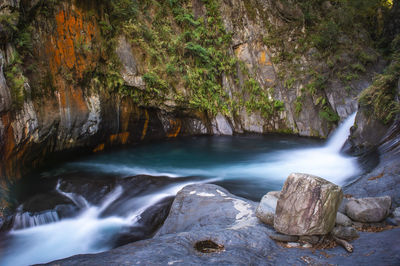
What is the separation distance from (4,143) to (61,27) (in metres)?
3.82

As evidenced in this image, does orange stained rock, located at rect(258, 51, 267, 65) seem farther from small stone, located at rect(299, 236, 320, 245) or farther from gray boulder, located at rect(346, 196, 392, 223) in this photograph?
small stone, located at rect(299, 236, 320, 245)

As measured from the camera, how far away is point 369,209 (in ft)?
10.7

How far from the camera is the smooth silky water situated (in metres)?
4.73

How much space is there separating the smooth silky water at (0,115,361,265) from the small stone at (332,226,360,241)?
317 centimetres

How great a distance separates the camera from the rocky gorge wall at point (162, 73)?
6.78 meters

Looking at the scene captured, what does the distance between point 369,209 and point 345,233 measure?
0.57 m

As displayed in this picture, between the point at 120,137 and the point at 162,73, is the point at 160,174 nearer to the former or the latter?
the point at 120,137

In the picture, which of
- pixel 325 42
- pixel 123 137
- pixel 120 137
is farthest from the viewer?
pixel 325 42

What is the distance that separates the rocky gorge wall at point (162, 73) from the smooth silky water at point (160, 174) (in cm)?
93

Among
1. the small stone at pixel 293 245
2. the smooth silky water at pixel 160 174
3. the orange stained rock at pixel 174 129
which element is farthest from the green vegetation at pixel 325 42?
the small stone at pixel 293 245

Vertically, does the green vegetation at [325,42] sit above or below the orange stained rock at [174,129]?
above

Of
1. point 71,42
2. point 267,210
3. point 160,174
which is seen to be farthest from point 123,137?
point 267,210

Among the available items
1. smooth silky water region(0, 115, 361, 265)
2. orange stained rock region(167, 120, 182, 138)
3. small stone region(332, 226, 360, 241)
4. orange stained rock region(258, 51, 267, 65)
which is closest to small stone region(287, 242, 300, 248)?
small stone region(332, 226, 360, 241)

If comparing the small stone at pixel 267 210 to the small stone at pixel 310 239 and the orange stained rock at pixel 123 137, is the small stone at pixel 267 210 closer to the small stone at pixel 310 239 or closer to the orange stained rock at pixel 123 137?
the small stone at pixel 310 239
